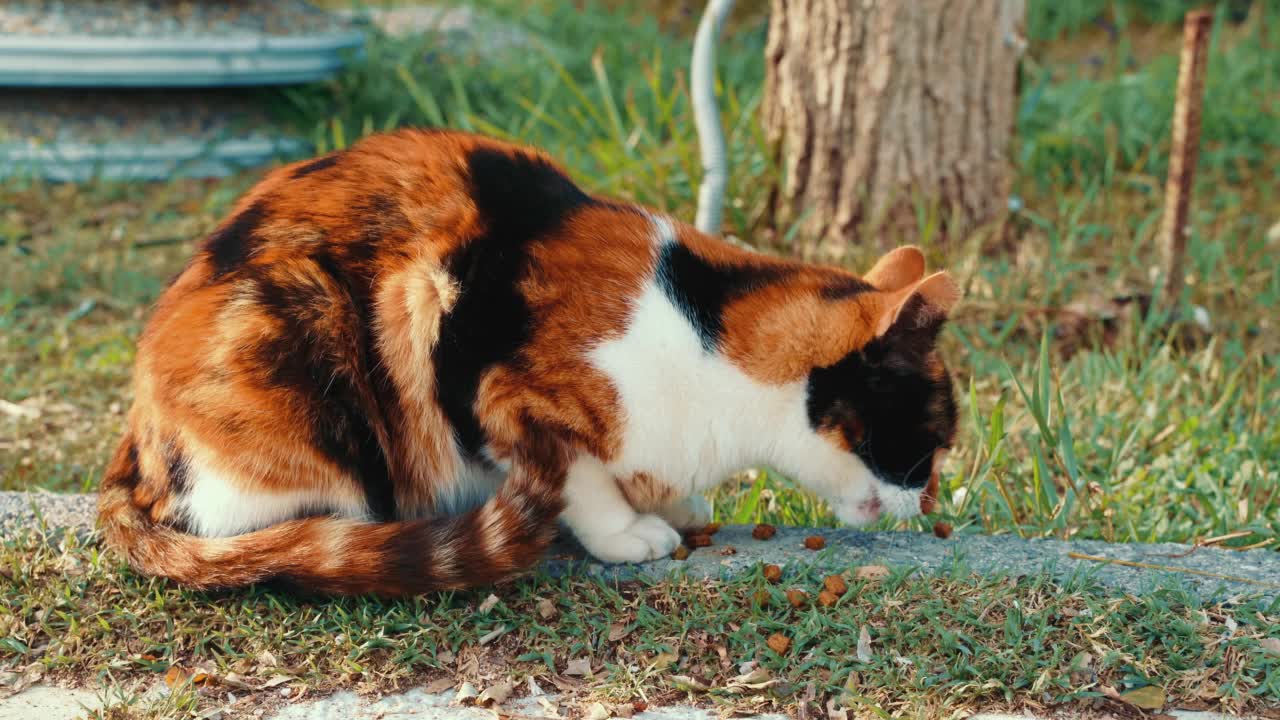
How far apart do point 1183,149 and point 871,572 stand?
86.0 inches

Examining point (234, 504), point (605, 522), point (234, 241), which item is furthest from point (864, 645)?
point (234, 241)

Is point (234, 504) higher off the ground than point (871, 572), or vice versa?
point (234, 504)

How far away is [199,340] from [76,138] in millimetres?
3456

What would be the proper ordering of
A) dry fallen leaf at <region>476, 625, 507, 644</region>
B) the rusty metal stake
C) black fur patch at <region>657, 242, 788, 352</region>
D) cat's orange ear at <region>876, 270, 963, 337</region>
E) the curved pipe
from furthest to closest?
the curved pipe, the rusty metal stake, black fur patch at <region>657, 242, 788, 352</region>, dry fallen leaf at <region>476, 625, 507, 644</region>, cat's orange ear at <region>876, 270, 963, 337</region>

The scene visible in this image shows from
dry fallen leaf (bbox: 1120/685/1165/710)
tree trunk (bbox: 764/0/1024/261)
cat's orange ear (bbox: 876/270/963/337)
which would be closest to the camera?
dry fallen leaf (bbox: 1120/685/1165/710)

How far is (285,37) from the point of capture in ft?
17.7

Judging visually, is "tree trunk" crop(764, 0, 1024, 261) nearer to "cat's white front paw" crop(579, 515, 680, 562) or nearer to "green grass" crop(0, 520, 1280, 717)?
"cat's white front paw" crop(579, 515, 680, 562)

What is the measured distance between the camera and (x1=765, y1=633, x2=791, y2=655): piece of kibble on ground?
232 cm

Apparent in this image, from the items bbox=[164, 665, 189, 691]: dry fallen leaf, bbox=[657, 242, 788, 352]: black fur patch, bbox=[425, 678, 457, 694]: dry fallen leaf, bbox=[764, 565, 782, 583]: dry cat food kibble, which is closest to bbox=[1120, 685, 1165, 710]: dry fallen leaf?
bbox=[764, 565, 782, 583]: dry cat food kibble

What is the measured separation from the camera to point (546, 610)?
2.46m

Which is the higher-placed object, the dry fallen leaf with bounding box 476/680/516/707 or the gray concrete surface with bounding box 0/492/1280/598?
the gray concrete surface with bounding box 0/492/1280/598

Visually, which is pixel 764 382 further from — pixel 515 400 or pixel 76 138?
pixel 76 138

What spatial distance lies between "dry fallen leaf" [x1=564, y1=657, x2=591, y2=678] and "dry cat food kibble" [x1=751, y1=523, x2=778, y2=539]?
0.58 meters

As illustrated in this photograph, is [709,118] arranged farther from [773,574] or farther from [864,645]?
[864,645]
